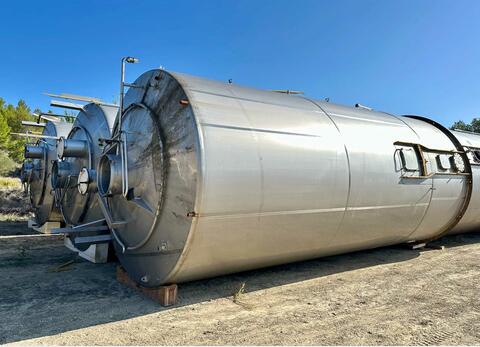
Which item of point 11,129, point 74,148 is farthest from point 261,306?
point 11,129

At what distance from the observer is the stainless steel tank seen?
19.5 ft

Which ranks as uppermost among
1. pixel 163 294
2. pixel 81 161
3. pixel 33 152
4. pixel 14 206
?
pixel 33 152

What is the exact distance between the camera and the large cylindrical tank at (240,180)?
3.73m

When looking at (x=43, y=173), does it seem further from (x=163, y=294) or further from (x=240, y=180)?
(x=240, y=180)

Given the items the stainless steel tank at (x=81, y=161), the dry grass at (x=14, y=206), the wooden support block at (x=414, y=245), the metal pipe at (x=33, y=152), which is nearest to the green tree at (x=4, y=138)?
the dry grass at (x=14, y=206)

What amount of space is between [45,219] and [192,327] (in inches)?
242

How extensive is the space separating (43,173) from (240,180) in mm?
5968

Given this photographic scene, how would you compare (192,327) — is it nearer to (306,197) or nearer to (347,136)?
(306,197)

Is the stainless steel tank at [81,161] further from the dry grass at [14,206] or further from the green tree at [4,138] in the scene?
the green tree at [4,138]

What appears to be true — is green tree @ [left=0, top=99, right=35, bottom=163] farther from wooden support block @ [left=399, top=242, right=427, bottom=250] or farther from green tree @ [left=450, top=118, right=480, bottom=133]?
green tree @ [left=450, top=118, right=480, bottom=133]

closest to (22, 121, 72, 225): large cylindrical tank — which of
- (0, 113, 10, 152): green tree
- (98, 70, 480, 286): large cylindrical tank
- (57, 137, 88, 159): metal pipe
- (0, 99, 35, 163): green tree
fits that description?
(57, 137, 88, 159): metal pipe

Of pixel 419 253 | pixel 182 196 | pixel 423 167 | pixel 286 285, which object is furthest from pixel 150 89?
pixel 419 253

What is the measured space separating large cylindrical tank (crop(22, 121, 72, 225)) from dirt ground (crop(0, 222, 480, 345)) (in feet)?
7.04

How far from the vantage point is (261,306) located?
13.4 ft
